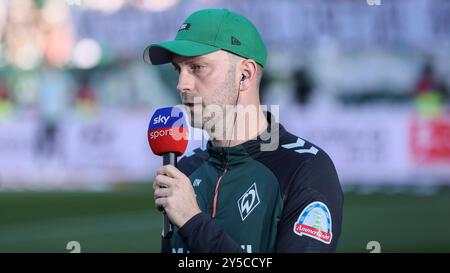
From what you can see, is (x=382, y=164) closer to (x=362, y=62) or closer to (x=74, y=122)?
(x=362, y=62)

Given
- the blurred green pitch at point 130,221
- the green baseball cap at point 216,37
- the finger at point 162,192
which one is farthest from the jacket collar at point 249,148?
the blurred green pitch at point 130,221

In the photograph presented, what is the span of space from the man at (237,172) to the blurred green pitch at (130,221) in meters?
7.54

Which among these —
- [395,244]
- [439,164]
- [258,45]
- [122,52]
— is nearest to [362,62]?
[439,164]

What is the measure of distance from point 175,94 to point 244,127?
1405 cm

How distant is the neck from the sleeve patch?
0.51 meters

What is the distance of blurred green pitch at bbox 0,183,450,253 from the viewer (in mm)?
12273

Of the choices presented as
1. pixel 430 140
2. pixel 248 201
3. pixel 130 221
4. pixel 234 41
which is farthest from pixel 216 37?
pixel 430 140

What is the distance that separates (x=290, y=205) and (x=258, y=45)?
735 millimetres

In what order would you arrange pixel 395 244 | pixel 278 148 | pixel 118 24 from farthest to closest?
1. pixel 118 24
2. pixel 395 244
3. pixel 278 148

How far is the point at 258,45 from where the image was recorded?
3.71m

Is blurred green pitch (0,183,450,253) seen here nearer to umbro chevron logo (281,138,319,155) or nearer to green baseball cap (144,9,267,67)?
umbro chevron logo (281,138,319,155)

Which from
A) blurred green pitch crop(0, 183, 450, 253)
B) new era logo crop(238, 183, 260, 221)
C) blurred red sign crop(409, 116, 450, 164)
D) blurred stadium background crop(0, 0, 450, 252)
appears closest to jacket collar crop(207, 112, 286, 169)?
new era logo crop(238, 183, 260, 221)

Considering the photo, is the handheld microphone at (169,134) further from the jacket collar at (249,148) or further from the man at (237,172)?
the jacket collar at (249,148)

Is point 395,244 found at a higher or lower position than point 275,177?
lower
